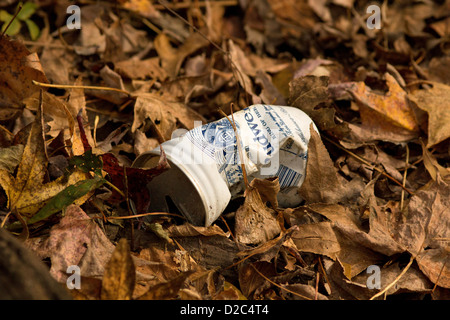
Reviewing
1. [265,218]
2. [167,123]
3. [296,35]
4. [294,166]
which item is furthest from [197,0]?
[265,218]

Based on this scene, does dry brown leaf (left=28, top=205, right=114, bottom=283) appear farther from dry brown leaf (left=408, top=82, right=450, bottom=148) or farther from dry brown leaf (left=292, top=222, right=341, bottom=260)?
dry brown leaf (left=408, top=82, right=450, bottom=148)

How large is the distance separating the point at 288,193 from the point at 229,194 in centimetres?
26

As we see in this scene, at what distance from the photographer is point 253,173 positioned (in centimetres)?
141

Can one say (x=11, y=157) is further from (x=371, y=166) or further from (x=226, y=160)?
(x=371, y=166)

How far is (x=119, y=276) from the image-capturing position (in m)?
1.02

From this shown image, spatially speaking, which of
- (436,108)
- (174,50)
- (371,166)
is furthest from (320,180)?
(174,50)

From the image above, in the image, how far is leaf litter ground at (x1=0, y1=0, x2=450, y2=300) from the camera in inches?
48.7

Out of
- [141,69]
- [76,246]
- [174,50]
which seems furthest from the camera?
[174,50]

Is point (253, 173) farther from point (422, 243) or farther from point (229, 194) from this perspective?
point (422, 243)

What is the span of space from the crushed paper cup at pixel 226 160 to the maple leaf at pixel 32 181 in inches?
11.1

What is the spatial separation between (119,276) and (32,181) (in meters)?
0.45

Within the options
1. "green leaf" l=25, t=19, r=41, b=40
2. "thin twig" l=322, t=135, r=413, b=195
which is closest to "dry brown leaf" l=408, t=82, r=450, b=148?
"thin twig" l=322, t=135, r=413, b=195

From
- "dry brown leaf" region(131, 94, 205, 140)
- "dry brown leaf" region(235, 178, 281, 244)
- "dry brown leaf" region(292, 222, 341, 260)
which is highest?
"dry brown leaf" region(131, 94, 205, 140)
